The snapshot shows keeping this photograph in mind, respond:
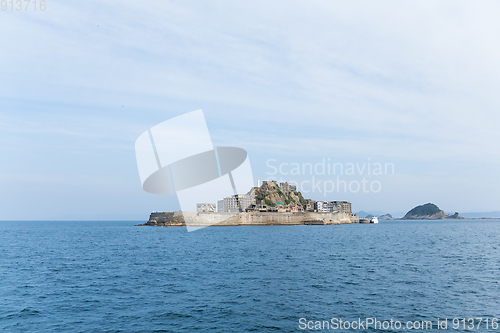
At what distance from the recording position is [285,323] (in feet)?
68.8

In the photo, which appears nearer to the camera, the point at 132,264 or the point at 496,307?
the point at 496,307

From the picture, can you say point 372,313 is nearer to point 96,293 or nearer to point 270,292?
point 270,292

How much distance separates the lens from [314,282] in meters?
32.4

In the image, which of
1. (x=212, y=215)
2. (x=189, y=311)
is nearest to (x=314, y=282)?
(x=189, y=311)

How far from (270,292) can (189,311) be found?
8229mm

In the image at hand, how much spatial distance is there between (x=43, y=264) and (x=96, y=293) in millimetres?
24187

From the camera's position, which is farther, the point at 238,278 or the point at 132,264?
the point at 132,264

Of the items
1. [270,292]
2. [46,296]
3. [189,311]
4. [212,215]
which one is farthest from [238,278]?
[212,215]

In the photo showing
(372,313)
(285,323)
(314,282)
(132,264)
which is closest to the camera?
(285,323)

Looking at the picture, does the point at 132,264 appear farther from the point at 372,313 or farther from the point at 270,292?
the point at 372,313

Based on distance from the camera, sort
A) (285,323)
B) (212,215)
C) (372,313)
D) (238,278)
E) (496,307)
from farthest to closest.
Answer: (212,215) → (238,278) → (496,307) → (372,313) → (285,323)

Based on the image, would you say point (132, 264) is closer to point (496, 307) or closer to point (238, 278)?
point (238, 278)

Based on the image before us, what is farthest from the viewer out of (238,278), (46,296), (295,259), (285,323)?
(295,259)

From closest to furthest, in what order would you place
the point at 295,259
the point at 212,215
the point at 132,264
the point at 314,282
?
the point at 314,282 → the point at 132,264 → the point at 295,259 → the point at 212,215
